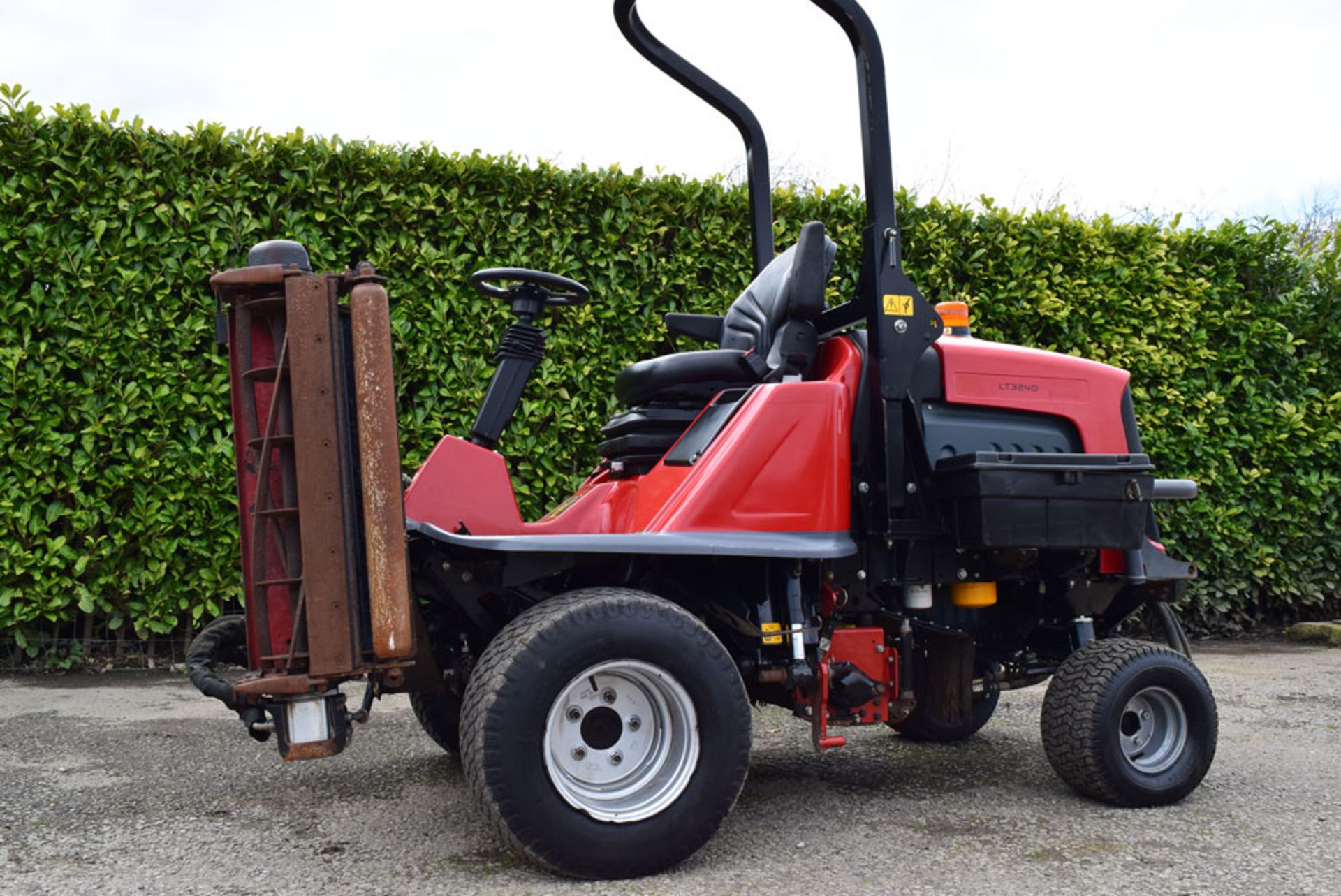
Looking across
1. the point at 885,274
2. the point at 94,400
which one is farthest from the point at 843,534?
the point at 94,400

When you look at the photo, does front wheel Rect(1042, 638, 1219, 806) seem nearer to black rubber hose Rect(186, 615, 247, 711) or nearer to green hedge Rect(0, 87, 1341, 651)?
black rubber hose Rect(186, 615, 247, 711)

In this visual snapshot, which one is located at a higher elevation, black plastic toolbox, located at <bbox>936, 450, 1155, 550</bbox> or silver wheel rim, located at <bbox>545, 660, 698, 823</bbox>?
black plastic toolbox, located at <bbox>936, 450, 1155, 550</bbox>

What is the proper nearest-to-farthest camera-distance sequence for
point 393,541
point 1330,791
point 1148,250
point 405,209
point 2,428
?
point 393,541, point 1330,791, point 2,428, point 405,209, point 1148,250

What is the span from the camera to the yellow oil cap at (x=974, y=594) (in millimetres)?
3711

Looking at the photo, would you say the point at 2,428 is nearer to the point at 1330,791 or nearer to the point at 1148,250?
the point at 1330,791

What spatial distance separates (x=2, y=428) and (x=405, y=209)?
2.19 meters

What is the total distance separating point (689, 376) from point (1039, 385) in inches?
47.1

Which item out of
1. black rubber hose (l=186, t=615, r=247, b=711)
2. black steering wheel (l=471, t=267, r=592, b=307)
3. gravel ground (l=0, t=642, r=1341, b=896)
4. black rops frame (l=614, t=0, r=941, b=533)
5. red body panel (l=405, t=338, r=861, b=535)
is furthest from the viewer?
black steering wheel (l=471, t=267, r=592, b=307)

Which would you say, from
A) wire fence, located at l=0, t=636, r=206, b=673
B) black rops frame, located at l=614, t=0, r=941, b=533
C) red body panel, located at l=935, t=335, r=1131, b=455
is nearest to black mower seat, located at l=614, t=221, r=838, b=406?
black rops frame, located at l=614, t=0, r=941, b=533

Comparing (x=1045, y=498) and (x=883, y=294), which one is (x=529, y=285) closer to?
(x=883, y=294)

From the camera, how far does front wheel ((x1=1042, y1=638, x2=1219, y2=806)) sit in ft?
11.6

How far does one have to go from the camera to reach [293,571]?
2.80 metres

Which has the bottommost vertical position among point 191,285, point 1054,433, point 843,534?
point 843,534

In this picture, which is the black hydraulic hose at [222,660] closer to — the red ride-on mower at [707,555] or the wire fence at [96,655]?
the red ride-on mower at [707,555]
